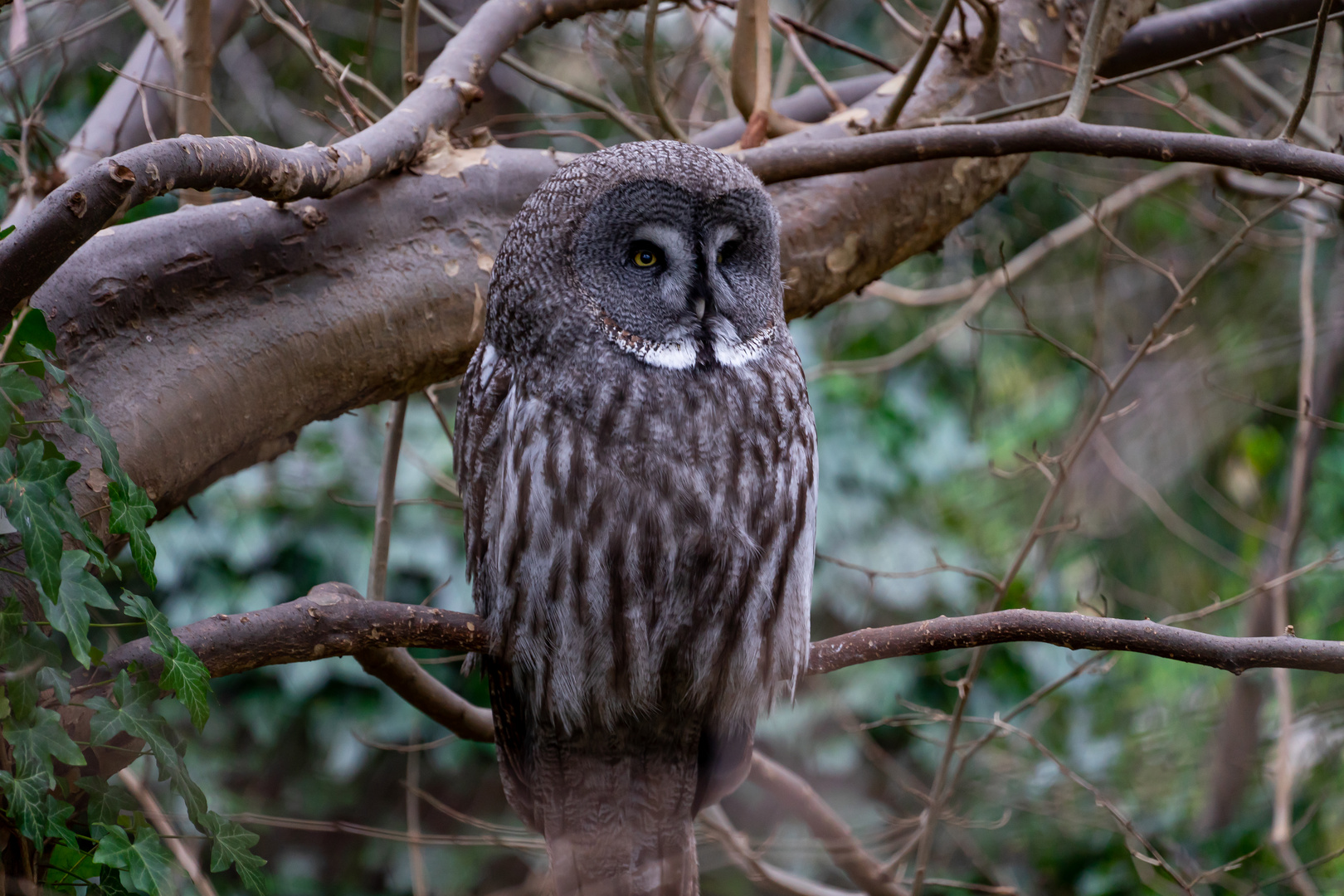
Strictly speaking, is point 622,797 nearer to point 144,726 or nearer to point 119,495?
point 144,726

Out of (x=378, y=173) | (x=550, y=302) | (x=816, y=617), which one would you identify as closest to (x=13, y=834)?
(x=550, y=302)

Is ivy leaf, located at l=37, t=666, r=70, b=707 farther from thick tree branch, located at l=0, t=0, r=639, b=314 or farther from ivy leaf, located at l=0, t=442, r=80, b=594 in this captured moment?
thick tree branch, located at l=0, t=0, r=639, b=314

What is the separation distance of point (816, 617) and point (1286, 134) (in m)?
2.74

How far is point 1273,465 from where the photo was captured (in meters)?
4.33

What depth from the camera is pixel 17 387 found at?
1.22m

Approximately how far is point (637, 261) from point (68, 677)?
3.15 ft

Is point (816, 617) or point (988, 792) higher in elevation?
point (816, 617)

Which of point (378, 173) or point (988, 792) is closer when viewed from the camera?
point (378, 173)

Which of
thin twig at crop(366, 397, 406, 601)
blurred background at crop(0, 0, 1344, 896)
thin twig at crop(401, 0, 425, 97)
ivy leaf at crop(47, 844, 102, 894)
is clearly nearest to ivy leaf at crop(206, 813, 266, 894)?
ivy leaf at crop(47, 844, 102, 894)

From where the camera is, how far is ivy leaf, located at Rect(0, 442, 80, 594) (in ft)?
3.77

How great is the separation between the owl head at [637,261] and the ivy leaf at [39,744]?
0.81 m

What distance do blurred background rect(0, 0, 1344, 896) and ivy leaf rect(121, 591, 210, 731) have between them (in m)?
1.93

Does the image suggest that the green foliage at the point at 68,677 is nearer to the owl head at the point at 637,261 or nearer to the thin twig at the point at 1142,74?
the owl head at the point at 637,261

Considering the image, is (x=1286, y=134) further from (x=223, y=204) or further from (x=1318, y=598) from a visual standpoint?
(x=1318, y=598)
